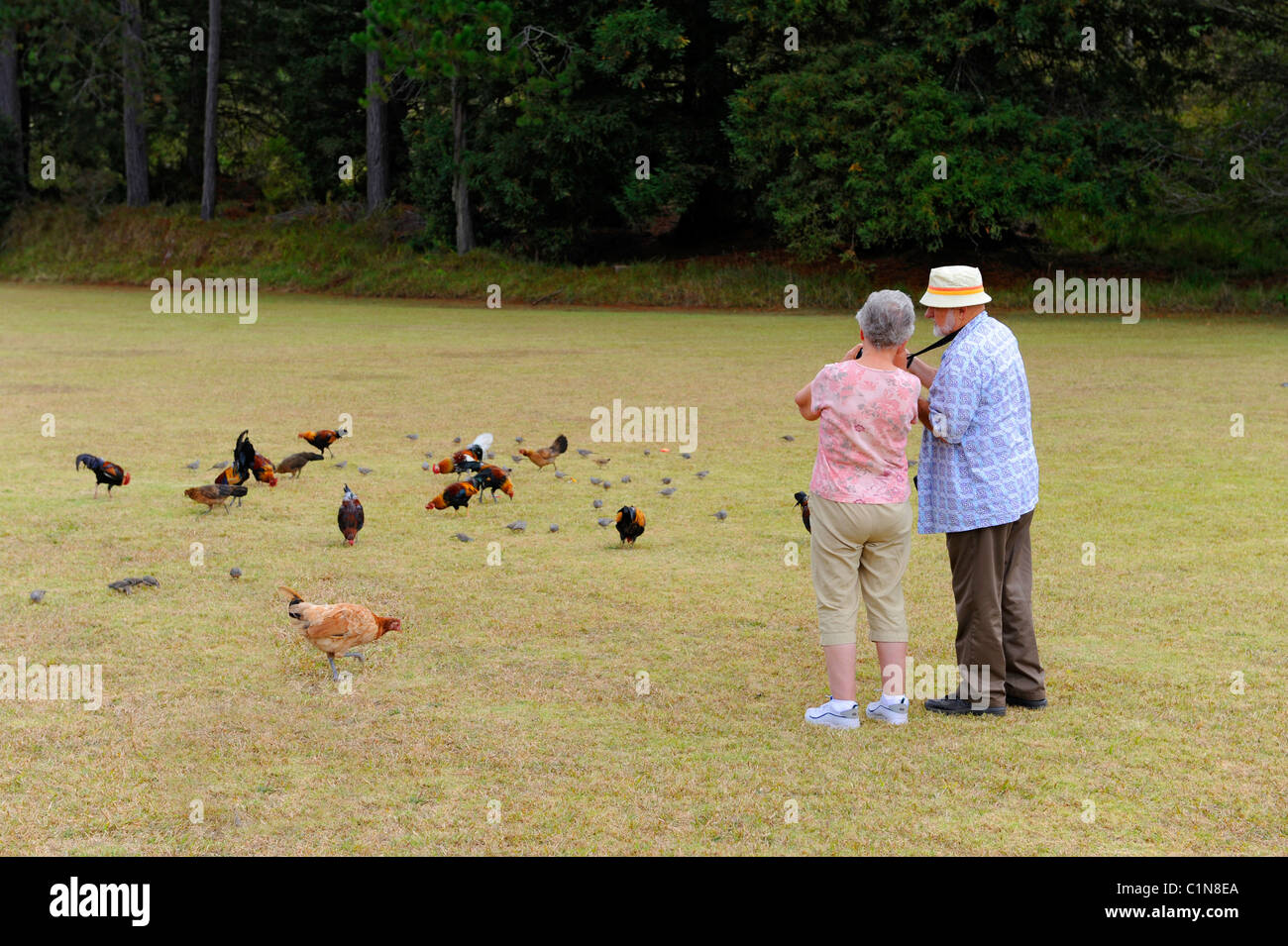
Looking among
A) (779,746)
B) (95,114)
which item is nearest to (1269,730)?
(779,746)

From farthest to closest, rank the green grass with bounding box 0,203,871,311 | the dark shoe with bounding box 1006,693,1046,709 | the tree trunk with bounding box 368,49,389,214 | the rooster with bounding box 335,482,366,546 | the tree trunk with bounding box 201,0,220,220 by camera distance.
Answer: the tree trunk with bounding box 201,0,220,220, the tree trunk with bounding box 368,49,389,214, the green grass with bounding box 0,203,871,311, the rooster with bounding box 335,482,366,546, the dark shoe with bounding box 1006,693,1046,709

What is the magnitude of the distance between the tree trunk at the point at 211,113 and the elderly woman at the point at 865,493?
43.3 meters

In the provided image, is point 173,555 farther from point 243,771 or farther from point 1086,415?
point 1086,415

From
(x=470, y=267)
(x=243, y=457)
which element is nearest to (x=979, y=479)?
(x=243, y=457)

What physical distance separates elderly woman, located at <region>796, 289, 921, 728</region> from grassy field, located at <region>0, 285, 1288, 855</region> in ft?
1.27

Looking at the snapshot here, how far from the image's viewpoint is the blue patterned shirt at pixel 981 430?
5789 millimetres

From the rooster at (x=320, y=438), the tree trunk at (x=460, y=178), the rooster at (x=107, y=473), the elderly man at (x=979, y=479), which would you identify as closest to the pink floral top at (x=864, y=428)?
the elderly man at (x=979, y=479)

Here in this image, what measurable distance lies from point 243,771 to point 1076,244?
3871 cm

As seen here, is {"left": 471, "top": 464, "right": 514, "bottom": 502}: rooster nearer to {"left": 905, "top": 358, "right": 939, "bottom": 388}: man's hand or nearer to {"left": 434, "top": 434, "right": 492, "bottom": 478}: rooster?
{"left": 434, "top": 434, "right": 492, "bottom": 478}: rooster

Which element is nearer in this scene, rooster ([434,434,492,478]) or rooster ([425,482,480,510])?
rooster ([425,482,480,510])

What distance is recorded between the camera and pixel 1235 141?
31.8 meters

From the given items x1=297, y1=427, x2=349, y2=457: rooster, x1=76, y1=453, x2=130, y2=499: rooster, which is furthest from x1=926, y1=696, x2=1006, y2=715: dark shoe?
x1=297, y1=427, x2=349, y2=457: rooster

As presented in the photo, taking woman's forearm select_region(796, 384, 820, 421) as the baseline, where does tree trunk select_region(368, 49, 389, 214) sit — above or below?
above

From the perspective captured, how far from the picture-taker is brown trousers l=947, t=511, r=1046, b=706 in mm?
5914
